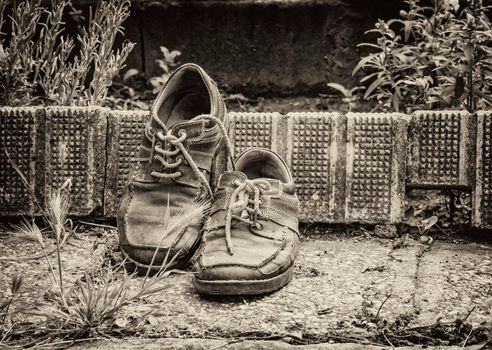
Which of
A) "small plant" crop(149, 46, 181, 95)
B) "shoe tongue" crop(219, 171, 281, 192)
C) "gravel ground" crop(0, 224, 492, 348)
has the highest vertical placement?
"small plant" crop(149, 46, 181, 95)

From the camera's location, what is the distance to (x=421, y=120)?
2797mm

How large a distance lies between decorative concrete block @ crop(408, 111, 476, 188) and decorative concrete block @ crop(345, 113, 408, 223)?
0.17 feet

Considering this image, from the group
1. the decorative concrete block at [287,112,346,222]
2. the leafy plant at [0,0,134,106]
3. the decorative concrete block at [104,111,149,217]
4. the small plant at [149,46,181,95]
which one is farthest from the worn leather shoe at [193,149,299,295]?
the small plant at [149,46,181,95]

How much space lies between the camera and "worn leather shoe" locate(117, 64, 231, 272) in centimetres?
232

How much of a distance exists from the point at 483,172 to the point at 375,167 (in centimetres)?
41

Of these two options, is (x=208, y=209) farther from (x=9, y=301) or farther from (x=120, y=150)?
(x=9, y=301)

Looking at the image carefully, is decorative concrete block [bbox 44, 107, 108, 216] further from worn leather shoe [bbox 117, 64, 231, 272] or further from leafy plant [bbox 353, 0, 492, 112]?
leafy plant [bbox 353, 0, 492, 112]

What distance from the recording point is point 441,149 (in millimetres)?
2785

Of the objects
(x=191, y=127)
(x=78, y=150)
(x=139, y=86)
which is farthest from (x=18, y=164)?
(x=139, y=86)

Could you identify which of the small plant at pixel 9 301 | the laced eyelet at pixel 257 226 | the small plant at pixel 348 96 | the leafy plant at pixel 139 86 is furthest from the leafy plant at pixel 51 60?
the small plant at pixel 9 301

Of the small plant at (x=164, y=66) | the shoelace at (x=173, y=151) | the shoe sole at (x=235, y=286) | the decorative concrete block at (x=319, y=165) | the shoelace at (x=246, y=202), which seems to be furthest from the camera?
the small plant at (x=164, y=66)

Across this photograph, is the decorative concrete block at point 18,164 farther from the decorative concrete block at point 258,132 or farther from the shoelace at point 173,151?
the decorative concrete block at point 258,132

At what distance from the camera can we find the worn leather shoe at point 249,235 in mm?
2129

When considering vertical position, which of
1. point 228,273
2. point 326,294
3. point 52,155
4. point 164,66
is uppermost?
point 164,66
